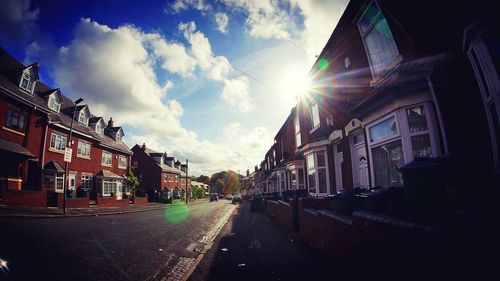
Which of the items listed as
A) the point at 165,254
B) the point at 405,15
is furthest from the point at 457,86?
the point at 165,254

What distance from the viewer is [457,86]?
15.6 ft

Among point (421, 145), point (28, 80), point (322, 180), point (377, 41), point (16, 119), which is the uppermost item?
point (28, 80)

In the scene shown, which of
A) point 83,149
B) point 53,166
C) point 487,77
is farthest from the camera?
point 83,149

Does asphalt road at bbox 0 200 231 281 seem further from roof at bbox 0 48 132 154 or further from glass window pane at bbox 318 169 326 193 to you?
roof at bbox 0 48 132 154

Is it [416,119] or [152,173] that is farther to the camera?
[152,173]

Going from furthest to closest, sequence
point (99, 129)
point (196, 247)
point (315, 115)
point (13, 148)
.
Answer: point (99, 129) < point (13, 148) < point (315, 115) < point (196, 247)

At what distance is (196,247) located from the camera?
24.0 ft

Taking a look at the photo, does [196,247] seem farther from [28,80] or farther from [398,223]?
[28,80]

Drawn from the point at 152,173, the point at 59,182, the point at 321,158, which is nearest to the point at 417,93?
the point at 321,158

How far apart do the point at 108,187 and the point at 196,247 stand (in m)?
25.0

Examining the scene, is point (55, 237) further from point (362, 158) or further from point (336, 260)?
point (362, 158)

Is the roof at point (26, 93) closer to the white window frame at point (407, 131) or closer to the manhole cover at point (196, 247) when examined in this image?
the manhole cover at point (196, 247)

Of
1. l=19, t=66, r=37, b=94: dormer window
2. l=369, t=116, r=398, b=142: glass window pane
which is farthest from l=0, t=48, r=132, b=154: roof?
l=369, t=116, r=398, b=142: glass window pane

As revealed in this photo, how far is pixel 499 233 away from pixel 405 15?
5.49 metres
